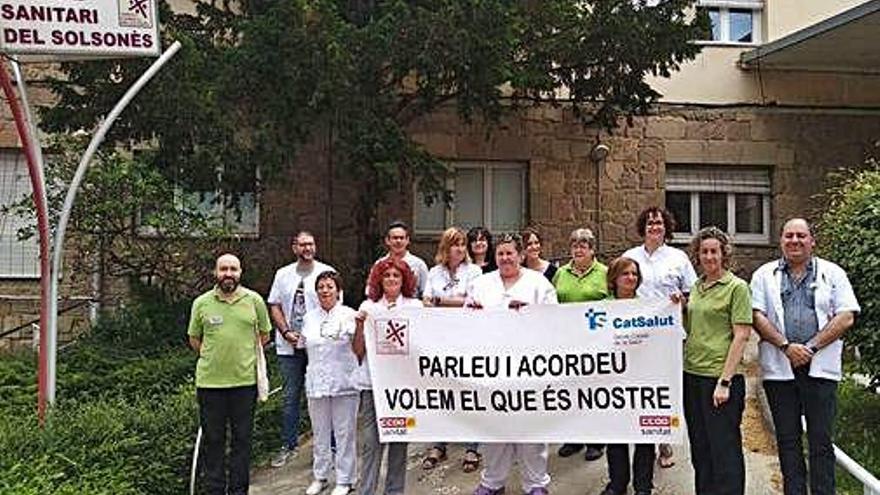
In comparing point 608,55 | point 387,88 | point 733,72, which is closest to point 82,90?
point 387,88

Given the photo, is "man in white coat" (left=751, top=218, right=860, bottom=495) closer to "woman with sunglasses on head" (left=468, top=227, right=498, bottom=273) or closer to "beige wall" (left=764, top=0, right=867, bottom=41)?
"woman with sunglasses on head" (left=468, top=227, right=498, bottom=273)

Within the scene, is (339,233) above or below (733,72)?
below

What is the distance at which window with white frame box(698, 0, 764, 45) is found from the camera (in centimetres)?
1590

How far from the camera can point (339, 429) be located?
7.08 metres

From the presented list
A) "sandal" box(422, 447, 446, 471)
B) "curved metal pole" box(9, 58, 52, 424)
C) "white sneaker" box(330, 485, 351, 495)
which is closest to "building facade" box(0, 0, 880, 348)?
"curved metal pole" box(9, 58, 52, 424)

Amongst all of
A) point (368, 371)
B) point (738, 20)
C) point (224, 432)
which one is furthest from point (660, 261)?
point (738, 20)

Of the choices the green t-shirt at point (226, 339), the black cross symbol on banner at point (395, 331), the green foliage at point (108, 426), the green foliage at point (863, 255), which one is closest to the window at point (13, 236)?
the green foliage at point (108, 426)

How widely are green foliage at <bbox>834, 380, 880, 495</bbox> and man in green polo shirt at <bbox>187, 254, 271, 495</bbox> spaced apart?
4.01 meters

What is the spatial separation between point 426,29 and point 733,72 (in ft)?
23.2

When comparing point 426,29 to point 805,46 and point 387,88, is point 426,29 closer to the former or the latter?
point 387,88

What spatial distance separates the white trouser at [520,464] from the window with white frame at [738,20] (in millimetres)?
10767

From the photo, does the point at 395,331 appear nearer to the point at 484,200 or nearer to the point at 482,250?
the point at 482,250

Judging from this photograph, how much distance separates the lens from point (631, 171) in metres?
15.6

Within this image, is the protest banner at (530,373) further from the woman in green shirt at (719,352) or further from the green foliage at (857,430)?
the green foliage at (857,430)
